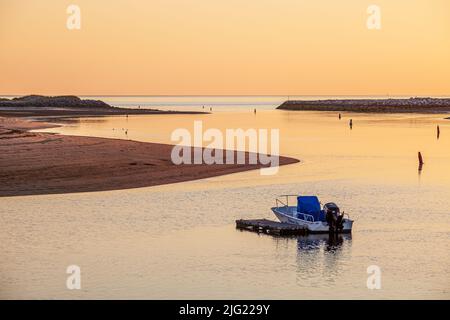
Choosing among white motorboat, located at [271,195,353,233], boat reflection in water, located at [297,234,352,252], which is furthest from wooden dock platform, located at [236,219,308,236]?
boat reflection in water, located at [297,234,352,252]

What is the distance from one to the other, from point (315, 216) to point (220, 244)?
541 centimetres

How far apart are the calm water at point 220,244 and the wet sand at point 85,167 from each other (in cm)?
221

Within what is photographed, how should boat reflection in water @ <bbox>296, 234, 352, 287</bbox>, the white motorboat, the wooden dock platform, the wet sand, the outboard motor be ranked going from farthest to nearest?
1. the wet sand
2. the wooden dock platform
3. the white motorboat
4. the outboard motor
5. boat reflection in water @ <bbox>296, 234, 352, 287</bbox>

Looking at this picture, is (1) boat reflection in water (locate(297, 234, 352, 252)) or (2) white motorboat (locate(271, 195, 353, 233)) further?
(2) white motorboat (locate(271, 195, 353, 233))

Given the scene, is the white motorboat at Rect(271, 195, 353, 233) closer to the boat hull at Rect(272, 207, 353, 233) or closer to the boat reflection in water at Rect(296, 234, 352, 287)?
the boat hull at Rect(272, 207, 353, 233)

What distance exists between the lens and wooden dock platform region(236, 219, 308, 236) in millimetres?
34625

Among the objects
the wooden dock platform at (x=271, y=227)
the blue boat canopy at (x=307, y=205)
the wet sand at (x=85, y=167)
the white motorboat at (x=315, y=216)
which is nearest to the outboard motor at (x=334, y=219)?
the white motorboat at (x=315, y=216)

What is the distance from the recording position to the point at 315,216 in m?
35.6

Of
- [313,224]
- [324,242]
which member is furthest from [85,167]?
[324,242]

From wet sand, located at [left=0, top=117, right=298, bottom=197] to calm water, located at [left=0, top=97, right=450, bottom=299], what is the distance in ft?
7.25

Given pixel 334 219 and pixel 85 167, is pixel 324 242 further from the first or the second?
pixel 85 167

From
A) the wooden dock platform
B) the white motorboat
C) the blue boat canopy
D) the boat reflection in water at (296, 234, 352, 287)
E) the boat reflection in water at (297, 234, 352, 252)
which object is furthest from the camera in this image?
the blue boat canopy

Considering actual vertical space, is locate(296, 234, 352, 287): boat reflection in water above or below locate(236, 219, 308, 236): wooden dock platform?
below

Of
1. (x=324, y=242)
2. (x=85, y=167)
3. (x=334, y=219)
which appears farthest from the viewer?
(x=85, y=167)
